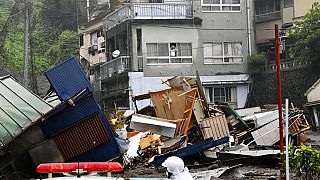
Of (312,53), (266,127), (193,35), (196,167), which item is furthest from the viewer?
(193,35)

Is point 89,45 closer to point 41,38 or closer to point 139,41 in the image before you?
point 41,38

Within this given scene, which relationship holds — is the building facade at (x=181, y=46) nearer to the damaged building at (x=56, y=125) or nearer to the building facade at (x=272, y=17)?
the building facade at (x=272, y=17)

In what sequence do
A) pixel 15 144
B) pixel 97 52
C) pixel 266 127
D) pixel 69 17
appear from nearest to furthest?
pixel 15 144, pixel 266 127, pixel 97 52, pixel 69 17

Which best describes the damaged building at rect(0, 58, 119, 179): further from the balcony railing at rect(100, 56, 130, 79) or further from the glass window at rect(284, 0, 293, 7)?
the glass window at rect(284, 0, 293, 7)

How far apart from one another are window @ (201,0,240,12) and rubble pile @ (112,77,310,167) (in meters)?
15.8

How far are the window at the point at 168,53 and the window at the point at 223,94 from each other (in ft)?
8.28

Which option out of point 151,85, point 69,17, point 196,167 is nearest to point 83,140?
point 196,167

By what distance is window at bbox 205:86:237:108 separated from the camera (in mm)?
36219

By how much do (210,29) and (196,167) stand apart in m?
21.6

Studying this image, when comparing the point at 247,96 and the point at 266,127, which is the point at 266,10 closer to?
the point at 247,96

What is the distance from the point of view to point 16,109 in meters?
13.0

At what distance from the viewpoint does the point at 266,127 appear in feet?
68.9

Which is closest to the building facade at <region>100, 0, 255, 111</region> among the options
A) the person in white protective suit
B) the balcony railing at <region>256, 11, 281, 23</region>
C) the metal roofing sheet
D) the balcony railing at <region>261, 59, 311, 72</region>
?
the balcony railing at <region>261, 59, 311, 72</region>

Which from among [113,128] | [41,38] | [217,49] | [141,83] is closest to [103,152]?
[113,128]
